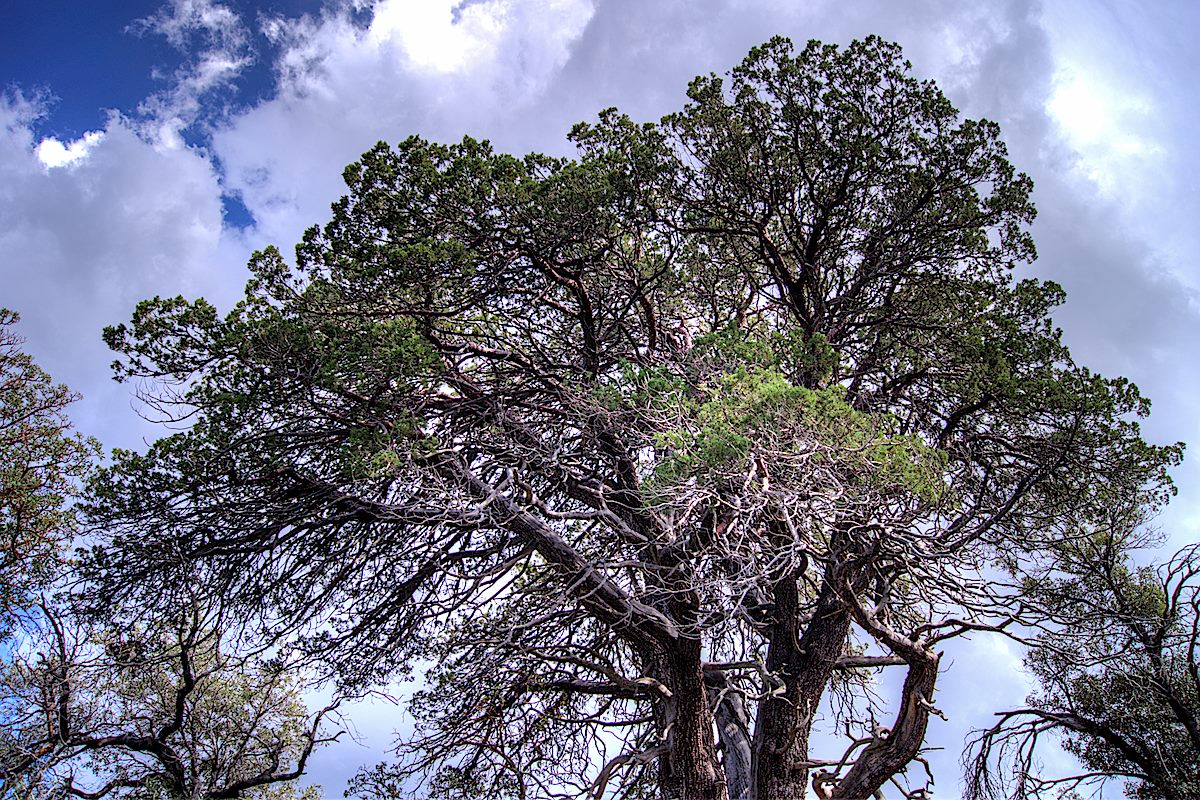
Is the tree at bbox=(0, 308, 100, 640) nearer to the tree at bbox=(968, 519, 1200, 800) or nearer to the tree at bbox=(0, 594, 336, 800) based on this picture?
the tree at bbox=(0, 594, 336, 800)

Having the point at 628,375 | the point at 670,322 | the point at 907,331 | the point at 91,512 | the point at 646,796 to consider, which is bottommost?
the point at 646,796

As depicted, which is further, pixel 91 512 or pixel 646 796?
pixel 646 796

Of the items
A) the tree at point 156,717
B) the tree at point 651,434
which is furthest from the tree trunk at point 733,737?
the tree at point 156,717

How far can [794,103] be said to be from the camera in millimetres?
9016

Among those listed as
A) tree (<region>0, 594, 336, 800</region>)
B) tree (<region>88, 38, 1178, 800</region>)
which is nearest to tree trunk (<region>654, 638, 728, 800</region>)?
tree (<region>88, 38, 1178, 800</region>)

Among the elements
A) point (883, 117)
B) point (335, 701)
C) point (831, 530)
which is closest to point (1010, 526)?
point (831, 530)

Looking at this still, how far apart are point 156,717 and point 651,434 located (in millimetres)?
7271

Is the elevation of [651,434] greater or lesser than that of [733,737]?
greater

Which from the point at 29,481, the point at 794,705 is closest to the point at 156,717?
the point at 29,481

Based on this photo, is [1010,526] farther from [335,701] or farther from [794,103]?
[335,701]

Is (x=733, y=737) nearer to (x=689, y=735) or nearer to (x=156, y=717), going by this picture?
(x=689, y=735)

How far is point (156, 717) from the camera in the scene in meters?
10.3

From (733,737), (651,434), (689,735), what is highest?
(651,434)

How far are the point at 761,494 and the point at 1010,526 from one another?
12.1 feet
